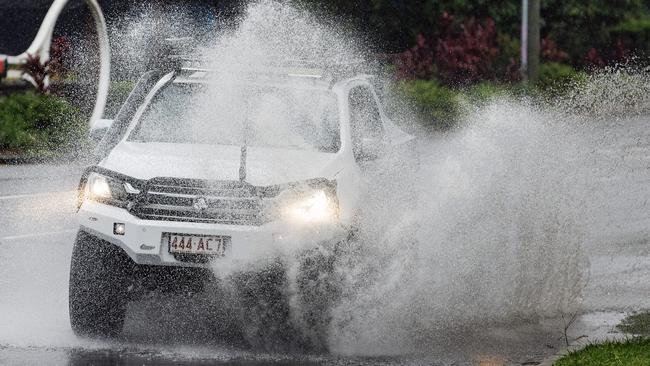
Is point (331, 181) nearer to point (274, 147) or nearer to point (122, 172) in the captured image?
point (274, 147)

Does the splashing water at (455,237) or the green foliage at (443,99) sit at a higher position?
the green foliage at (443,99)

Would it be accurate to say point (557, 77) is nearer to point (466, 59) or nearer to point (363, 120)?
point (466, 59)

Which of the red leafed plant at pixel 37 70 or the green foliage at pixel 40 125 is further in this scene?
the red leafed plant at pixel 37 70

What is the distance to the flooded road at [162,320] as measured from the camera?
942cm

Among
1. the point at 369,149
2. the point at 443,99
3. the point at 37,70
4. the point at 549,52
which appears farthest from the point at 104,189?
the point at 549,52

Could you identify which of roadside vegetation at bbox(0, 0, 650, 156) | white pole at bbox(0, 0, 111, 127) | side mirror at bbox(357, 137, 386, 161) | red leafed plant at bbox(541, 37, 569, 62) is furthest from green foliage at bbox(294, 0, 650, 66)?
side mirror at bbox(357, 137, 386, 161)

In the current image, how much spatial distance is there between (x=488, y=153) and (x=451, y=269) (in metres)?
1.64

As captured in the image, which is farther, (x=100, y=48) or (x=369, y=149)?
(x=100, y=48)

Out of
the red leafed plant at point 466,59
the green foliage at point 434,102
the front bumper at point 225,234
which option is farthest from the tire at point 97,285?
the red leafed plant at point 466,59

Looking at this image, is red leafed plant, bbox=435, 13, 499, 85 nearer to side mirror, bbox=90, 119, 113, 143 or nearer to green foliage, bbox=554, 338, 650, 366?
side mirror, bbox=90, 119, 113, 143

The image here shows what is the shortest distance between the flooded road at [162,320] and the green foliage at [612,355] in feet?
1.32

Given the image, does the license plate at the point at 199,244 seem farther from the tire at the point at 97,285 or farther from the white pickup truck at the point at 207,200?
the tire at the point at 97,285

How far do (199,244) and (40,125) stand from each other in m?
16.1

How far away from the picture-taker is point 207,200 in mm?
9688
